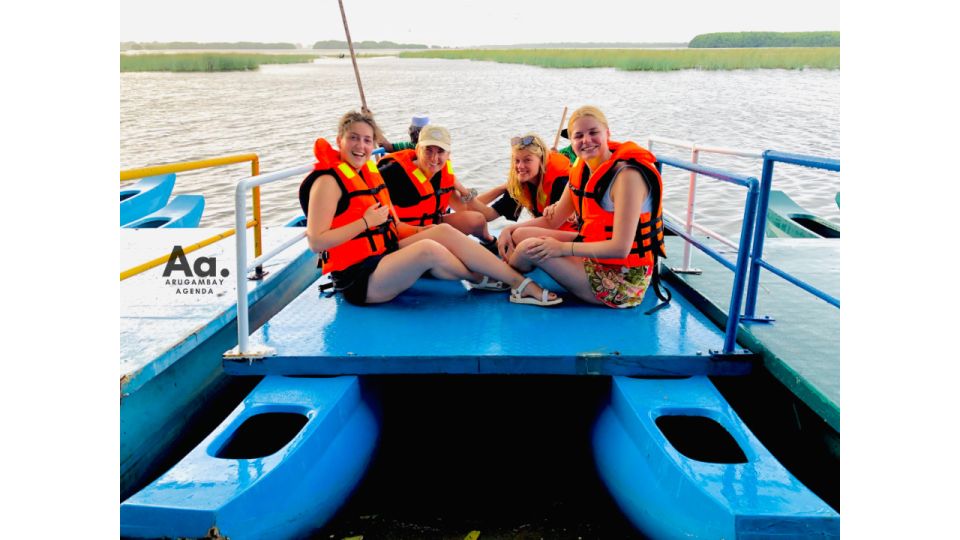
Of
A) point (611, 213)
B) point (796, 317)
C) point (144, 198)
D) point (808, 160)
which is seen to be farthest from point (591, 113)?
point (144, 198)

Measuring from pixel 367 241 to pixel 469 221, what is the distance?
112 centimetres

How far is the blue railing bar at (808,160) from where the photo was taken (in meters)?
Answer: 2.26

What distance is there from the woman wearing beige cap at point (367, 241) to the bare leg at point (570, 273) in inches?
4.2

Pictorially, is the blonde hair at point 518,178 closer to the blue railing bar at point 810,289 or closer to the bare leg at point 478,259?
the bare leg at point 478,259

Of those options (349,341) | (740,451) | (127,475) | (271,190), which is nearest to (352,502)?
(349,341)

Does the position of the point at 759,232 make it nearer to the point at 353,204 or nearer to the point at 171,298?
the point at 353,204

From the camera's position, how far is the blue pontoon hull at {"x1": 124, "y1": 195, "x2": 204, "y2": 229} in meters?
6.26

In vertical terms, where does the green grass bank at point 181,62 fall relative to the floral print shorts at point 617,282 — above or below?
above

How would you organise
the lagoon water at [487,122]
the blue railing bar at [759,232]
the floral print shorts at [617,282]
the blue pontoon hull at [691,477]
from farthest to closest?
the lagoon water at [487,122]
the floral print shorts at [617,282]
the blue railing bar at [759,232]
the blue pontoon hull at [691,477]

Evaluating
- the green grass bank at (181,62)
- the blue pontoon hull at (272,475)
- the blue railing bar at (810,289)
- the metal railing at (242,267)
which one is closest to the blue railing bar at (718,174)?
the blue railing bar at (810,289)

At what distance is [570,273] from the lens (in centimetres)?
334

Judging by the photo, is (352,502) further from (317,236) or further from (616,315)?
(616,315)

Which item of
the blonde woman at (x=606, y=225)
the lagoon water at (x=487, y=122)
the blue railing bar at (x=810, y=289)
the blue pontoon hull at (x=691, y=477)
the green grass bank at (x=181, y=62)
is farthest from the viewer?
the green grass bank at (x=181, y=62)

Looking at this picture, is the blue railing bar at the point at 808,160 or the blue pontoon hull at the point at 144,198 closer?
the blue railing bar at the point at 808,160
